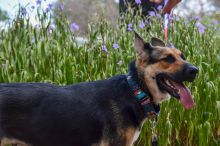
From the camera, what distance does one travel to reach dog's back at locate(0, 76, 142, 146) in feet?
11.9

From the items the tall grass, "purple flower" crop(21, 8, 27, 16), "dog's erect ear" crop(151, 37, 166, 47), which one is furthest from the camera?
"purple flower" crop(21, 8, 27, 16)

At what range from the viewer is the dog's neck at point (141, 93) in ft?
12.2

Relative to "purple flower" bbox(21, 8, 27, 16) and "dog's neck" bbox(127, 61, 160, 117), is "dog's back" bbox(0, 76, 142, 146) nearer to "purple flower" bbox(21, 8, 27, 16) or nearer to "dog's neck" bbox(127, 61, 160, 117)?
"dog's neck" bbox(127, 61, 160, 117)

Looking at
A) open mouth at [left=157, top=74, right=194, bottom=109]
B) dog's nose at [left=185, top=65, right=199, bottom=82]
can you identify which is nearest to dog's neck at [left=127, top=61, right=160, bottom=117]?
open mouth at [left=157, top=74, right=194, bottom=109]

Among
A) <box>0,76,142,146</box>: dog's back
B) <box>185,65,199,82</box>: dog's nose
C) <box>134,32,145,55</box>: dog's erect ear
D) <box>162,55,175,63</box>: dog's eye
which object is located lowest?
<box>0,76,142,146</box>: dog's back

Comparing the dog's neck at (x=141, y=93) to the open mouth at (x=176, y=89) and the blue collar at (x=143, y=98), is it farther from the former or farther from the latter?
the open mouth at (x=176, y=89)

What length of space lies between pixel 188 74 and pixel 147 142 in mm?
1482

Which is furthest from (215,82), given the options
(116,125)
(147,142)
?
(116,125)

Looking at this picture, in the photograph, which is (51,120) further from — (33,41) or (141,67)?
(33,41)

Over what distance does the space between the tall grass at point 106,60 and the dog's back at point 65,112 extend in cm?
103

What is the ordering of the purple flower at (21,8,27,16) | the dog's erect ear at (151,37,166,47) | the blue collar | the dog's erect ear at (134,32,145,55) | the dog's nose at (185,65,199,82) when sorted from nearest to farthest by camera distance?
the dog's nose at (185,65,199,82) < the blue collar < the dog's erect ear at (134,32,145,55) < the dog's erect ear at (151,37,166,47) < the purple flower at (21,8,27,16)

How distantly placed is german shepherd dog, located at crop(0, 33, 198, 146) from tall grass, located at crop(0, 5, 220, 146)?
93 cm

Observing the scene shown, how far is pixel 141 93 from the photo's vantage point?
147 inches

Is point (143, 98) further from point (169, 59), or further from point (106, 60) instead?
point (106, 60)
